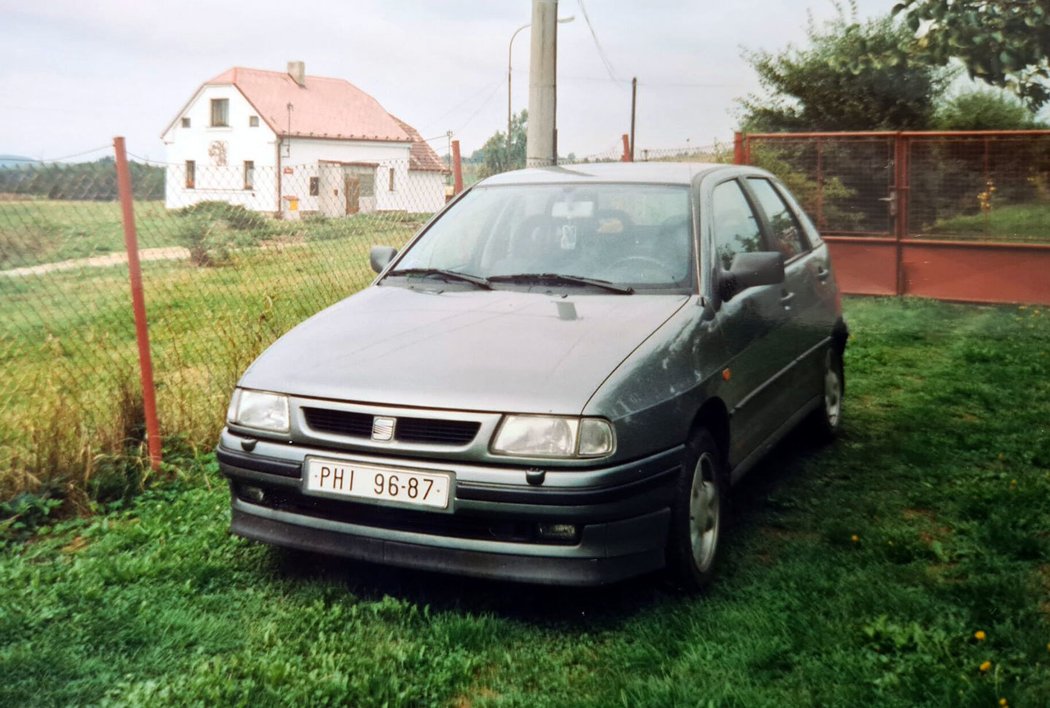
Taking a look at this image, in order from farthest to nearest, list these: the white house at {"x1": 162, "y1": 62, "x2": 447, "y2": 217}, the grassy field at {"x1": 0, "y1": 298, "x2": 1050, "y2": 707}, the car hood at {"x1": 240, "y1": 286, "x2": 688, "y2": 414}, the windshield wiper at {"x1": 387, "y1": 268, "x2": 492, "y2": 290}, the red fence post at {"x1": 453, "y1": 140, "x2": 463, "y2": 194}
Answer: the white house at {"x1": 162, "y1": 62, "x2": 447, "y2": 217} < the red fence post at {"x1": 453, "y1": 140, "x2": 463, "y2": 194} < the windshield wiper at {"x1": 387, "y1": 268, "x2": 492, "y2": 290} < the car hood at {"x1": 240, "y1": 286, "x2": 688, "y2": 414} < the grassy field at {"x1": 0, "y1": 298, "x2": 1050, "y2": 707}

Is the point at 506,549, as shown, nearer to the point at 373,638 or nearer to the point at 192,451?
the point at 373,638

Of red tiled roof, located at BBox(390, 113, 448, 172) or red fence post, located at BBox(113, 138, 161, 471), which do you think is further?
red tiled roof, located at BBox(390, 113, 448, 172)

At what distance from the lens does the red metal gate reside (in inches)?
480

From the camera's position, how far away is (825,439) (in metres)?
6.25

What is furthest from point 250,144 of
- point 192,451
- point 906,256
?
point 192,451

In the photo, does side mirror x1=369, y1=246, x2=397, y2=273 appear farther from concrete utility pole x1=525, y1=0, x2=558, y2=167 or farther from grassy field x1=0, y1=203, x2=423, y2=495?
concrete utility pole x1=525, y1=0, x2=558, y2=167

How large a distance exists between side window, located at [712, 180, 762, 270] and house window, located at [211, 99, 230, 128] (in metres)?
49.0

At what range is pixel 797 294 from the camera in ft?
18.1

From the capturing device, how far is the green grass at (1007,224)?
1208 centimetres

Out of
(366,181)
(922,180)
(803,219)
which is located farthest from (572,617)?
(366,181)

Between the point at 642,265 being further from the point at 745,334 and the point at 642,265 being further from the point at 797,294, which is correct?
the point at 797,294

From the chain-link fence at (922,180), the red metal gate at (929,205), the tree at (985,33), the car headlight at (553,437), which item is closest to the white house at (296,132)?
the chain-link fence at (922,180)

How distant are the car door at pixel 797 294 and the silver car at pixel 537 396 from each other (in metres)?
0.27

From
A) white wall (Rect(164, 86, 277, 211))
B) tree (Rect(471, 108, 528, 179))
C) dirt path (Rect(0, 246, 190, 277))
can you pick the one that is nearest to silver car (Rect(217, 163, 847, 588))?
dirt path (Rect(0, 246, 190, 277))
